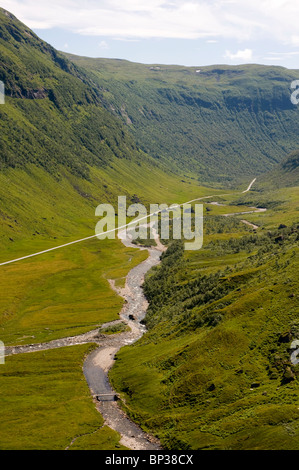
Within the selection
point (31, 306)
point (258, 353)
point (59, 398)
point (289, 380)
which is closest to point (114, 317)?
point (31, 306)

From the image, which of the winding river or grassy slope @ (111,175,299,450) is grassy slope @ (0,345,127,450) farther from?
grassy slope @ (111,175,299,450)

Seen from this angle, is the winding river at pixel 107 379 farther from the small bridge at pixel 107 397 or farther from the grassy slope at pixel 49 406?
the grassy slope at pixel 49 406

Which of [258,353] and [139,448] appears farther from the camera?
[258,353]

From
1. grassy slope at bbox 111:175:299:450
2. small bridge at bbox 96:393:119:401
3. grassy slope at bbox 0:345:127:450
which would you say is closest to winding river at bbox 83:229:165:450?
small bridge at bbox 96:393:119:401

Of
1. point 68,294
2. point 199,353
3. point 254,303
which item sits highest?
point 254,303

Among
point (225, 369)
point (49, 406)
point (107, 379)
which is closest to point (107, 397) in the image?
point (107, 379)

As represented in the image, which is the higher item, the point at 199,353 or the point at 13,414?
the point at 199,353

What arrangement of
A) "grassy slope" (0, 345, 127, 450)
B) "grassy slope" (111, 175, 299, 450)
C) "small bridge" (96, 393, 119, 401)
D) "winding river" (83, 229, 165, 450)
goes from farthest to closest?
"small bridge" (96, 393, 119, 401) < "winding river" (83, 229, 165, 450) < "grassy slope" (0, 345, 127, 450) < "grassy slope" (111, 175, 299, 450)
